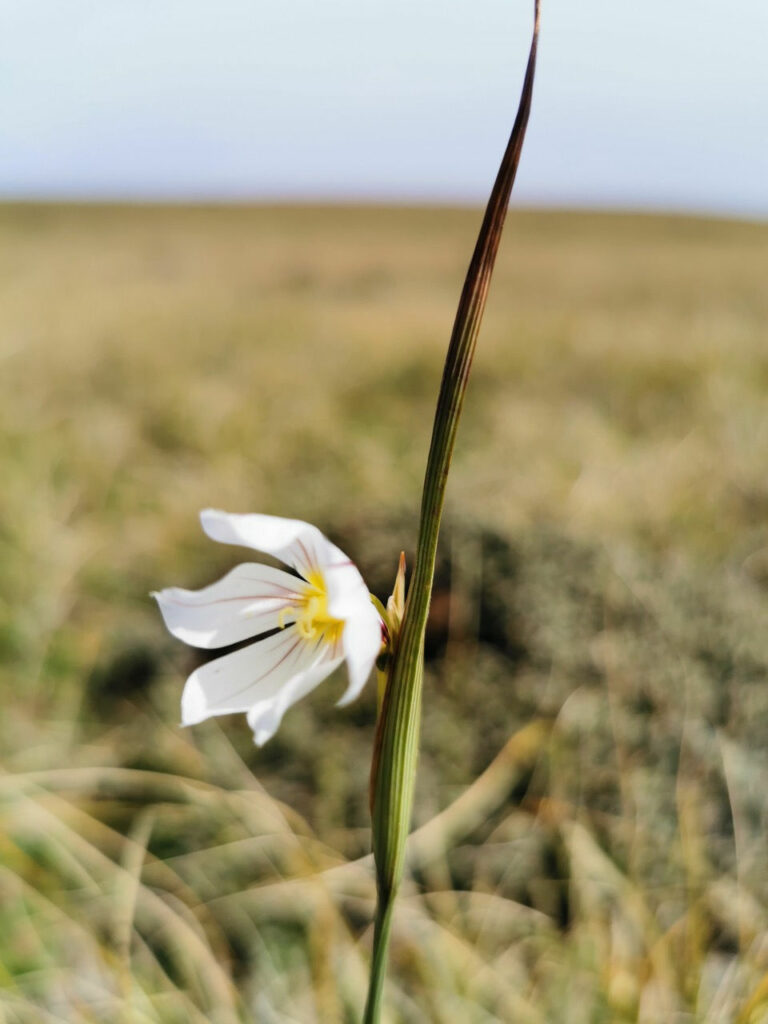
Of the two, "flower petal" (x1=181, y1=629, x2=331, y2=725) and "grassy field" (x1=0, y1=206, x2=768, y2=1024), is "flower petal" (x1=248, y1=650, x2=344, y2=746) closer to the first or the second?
"flower petal" (x1=181, y1=629, x2=331, y2=725)

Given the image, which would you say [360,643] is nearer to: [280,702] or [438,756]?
[280,702]

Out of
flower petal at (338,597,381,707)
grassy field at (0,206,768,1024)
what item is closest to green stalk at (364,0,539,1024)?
flower petal at (338,597,381,707)

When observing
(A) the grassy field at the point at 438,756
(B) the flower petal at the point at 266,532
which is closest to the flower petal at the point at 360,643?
(B) the flower petal at the point at 266,532

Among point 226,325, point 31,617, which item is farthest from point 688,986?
point 226,325

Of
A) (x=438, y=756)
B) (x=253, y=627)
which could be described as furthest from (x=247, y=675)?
(x=438, y=756)

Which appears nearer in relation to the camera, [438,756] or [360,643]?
[360,643]

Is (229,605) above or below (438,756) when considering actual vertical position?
above

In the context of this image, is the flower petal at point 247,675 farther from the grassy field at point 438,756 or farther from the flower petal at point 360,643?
the grassy field at point 438,756
